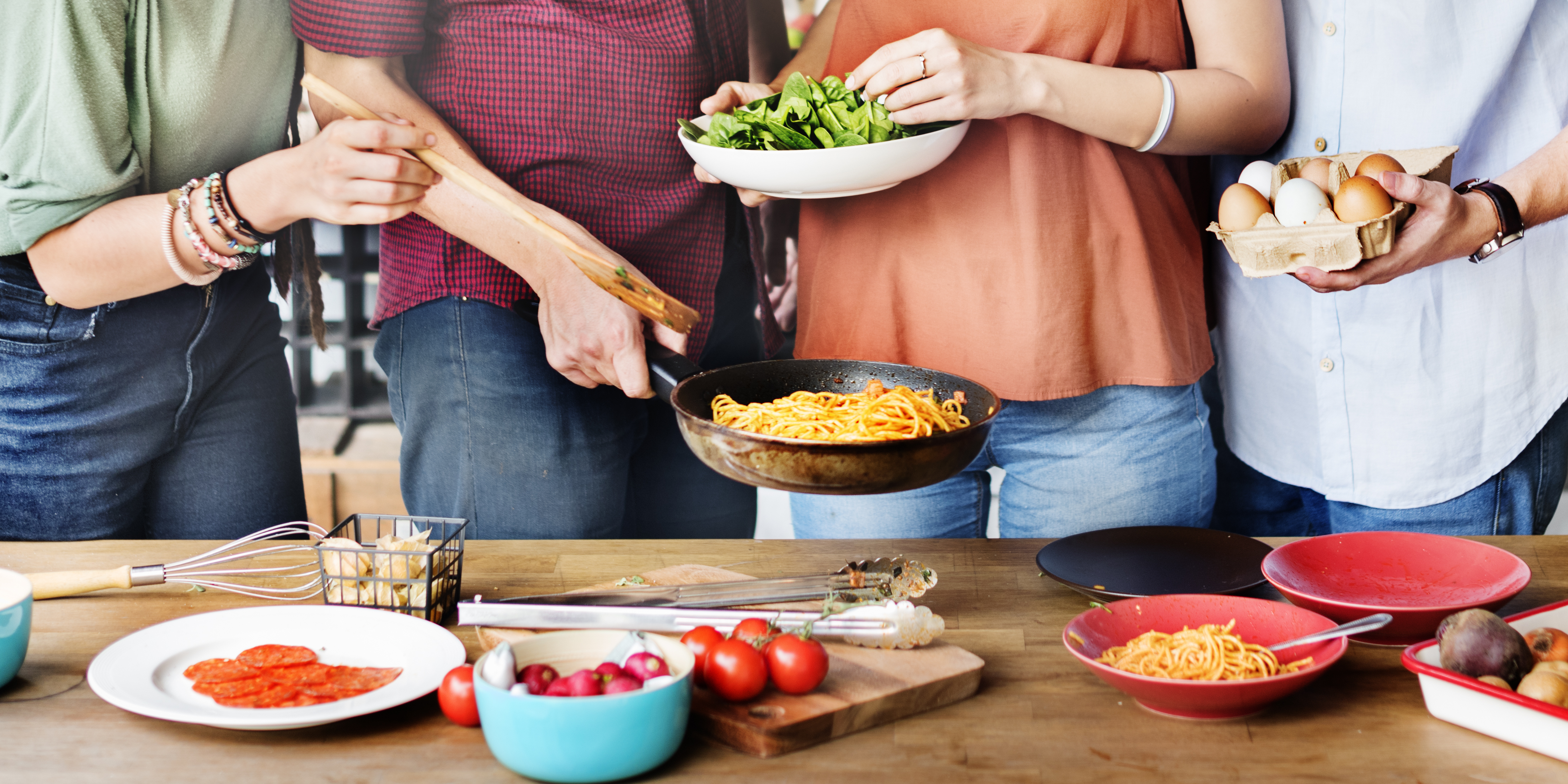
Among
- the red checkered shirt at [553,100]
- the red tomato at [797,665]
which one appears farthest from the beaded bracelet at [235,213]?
the red tomato at [797,665]

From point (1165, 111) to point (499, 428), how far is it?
3.73 feet

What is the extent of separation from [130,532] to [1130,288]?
1684 millimetres

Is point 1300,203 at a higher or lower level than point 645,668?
higher

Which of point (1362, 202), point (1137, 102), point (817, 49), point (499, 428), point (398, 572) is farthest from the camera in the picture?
point (817, 49)

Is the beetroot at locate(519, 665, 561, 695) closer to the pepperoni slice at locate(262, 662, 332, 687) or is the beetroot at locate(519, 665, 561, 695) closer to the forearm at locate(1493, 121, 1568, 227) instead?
the pepperoni slice at locate(262, 662, 332, 687)

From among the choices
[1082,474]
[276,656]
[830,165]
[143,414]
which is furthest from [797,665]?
[143,414]

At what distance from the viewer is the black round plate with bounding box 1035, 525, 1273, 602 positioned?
4.71 ft

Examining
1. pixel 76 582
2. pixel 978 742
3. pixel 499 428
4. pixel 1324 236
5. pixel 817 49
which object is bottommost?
pixel 978 742

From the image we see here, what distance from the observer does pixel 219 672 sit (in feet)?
4.03

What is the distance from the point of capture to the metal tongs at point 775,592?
1.35 metres

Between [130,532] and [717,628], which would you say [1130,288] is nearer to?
[717,628]

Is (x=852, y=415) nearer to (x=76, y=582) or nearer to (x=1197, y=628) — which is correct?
(x=1197, y=628)

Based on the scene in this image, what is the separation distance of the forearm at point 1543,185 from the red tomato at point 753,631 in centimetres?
122

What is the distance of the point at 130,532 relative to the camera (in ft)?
6.14
